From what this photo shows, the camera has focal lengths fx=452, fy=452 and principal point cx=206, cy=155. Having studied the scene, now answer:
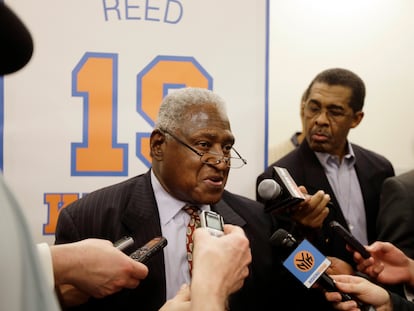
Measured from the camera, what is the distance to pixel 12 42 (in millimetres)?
515

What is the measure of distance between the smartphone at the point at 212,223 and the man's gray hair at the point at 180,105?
1.90 feet

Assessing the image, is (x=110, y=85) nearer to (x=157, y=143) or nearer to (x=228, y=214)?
(x=157, y=143)

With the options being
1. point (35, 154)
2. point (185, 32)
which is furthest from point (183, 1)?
point (35, 154)

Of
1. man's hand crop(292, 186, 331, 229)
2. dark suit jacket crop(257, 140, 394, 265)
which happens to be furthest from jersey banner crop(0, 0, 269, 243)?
man's hand crop(292, 186, 331, 229)

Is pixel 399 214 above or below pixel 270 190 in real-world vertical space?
below

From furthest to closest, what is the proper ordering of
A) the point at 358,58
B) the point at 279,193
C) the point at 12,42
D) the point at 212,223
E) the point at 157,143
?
the point at 358,58
the point at 157,143
the point at 279,193
the point at 212,223
the point at 12,42

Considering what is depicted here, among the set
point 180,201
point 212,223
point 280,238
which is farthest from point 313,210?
point 212,223

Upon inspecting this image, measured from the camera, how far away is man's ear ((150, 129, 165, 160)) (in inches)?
69.8

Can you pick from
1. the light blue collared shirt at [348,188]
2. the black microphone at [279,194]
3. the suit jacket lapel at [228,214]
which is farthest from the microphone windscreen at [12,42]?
the light blue collared shirt at [348,188]

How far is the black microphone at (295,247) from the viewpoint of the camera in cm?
137

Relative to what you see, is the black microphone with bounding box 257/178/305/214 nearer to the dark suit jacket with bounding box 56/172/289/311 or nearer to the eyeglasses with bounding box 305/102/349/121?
the dark suit jacket with bounding box 56/172/289/311

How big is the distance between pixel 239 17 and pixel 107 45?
27.9 inches

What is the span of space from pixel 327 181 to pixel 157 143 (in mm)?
1017

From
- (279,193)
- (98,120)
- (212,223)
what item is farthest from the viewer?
(98,120)
